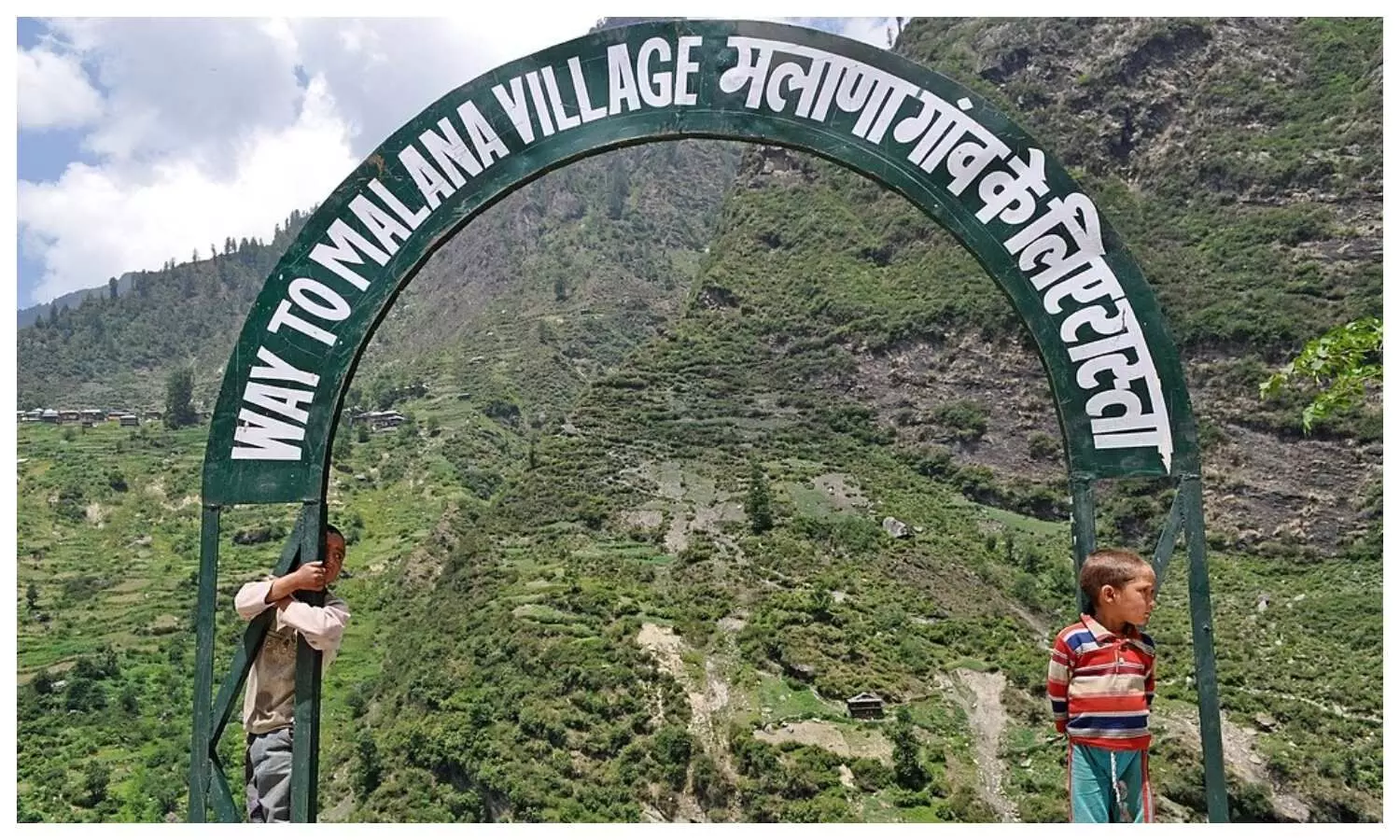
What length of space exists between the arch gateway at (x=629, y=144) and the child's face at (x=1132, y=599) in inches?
20.5

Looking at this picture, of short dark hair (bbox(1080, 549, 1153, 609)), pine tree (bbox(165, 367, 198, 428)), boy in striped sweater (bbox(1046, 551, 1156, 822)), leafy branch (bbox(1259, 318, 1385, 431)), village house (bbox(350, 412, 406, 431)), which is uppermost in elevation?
pine tree (bbox(165, 367, 198, 428))

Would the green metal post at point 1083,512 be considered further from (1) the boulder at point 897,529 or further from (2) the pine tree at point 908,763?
(1) the boulder at point 897,529

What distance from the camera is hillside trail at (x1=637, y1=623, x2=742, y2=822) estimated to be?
4300cm

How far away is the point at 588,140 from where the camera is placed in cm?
392

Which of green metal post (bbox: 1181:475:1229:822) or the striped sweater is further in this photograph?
green metal post (bbox: 1181:475:1229:822)

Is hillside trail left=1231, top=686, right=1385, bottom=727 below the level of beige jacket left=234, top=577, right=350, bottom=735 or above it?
Result: below

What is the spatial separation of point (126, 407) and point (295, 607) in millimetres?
100276

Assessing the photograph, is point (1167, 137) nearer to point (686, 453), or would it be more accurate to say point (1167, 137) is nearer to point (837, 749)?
point (686, 453)

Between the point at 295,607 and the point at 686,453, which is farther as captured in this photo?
the point at 686,453

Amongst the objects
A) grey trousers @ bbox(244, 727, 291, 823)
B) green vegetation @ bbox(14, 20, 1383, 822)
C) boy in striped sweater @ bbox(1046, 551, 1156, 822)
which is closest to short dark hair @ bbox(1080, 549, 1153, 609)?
boy in striped sweater @ bbox(1046, 551, 1156, 822)

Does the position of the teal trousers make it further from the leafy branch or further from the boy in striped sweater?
the leafy branch

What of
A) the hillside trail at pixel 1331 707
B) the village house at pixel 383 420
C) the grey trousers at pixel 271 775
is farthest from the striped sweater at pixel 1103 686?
the village house at pixel 383 420

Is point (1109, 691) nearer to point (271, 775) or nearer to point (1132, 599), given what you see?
point (1132, 599)

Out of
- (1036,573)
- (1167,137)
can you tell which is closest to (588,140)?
(1036,573)
